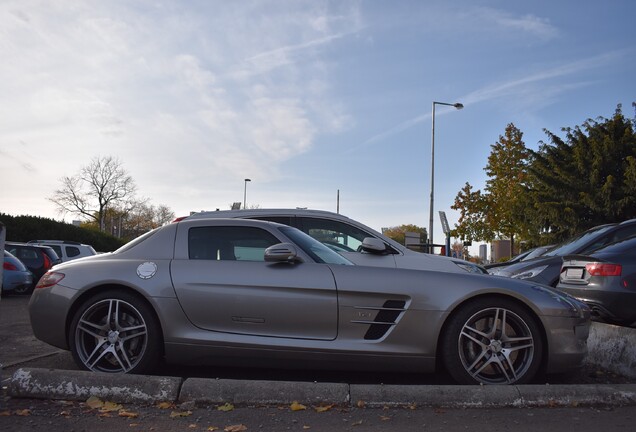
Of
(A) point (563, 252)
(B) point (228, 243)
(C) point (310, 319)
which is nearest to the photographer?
(C) point (310, 319)

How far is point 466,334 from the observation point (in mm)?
4426

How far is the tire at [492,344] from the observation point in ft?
14.5

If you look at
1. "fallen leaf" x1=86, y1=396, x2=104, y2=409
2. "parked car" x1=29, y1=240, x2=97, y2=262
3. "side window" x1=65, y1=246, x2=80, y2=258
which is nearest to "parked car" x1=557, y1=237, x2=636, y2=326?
"fallen leaf" x1=86, y1=396, x2=104, y2=409

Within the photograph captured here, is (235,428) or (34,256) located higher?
(34,256)

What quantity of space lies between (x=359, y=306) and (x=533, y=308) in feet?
4.42

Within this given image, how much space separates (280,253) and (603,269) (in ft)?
12.6

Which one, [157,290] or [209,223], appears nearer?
[157,290]

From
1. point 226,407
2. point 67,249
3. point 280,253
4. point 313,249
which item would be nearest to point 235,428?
point 226,407

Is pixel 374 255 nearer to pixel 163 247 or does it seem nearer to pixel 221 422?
pixel 163 247

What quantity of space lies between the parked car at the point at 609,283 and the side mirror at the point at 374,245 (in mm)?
2194

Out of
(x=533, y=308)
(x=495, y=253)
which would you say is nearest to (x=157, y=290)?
(x=533, y=308)

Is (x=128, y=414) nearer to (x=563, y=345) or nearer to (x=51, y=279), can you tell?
(x=51, y=279)

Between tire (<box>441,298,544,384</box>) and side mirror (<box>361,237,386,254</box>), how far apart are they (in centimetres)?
205

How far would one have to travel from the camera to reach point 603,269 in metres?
6.32
